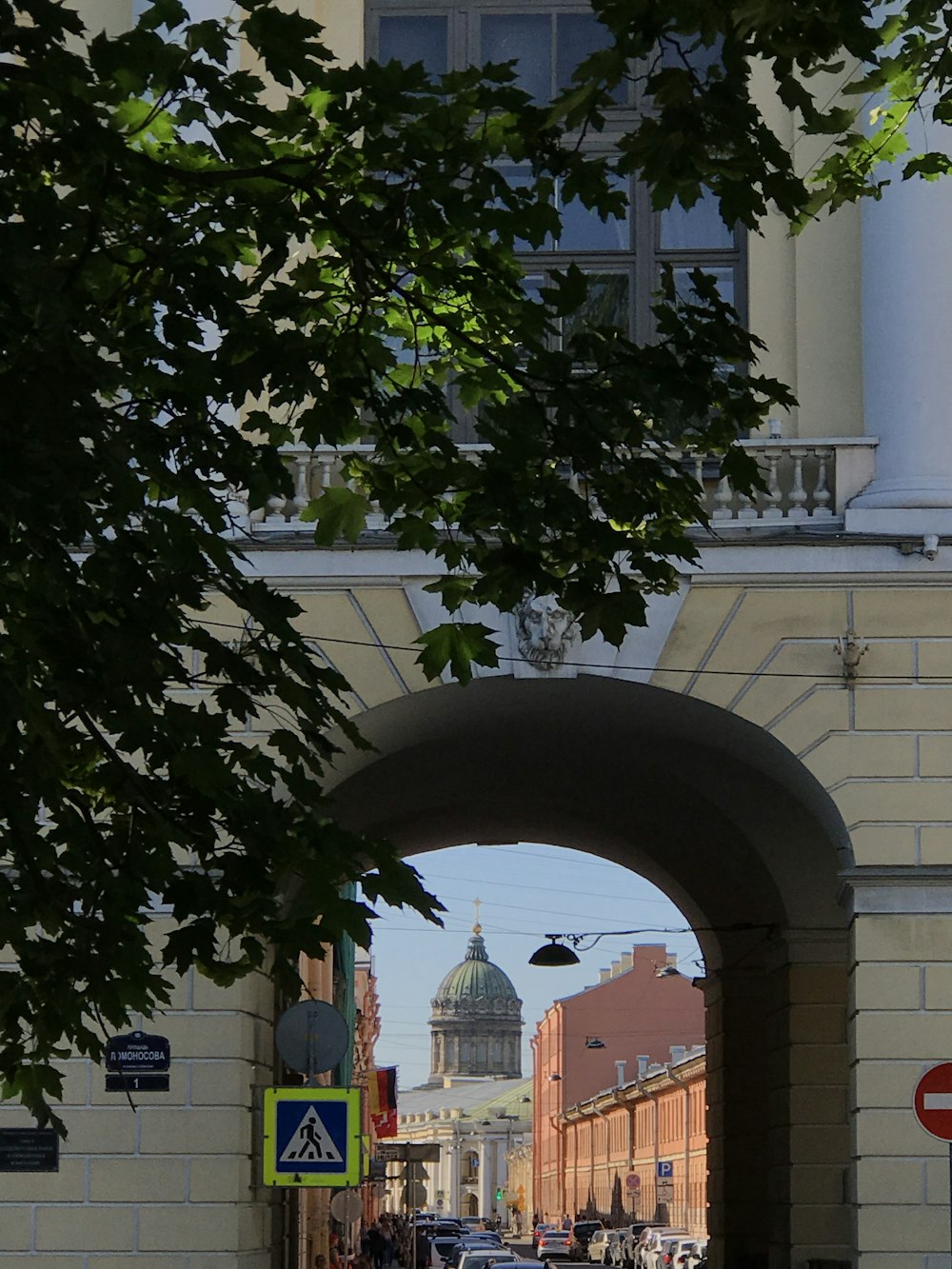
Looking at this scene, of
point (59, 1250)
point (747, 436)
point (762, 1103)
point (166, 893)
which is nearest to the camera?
point (166, 893)

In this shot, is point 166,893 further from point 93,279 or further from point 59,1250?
point 59,1250

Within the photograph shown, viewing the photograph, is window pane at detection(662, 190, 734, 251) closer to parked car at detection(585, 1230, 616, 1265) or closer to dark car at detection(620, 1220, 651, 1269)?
dark car at detection(620, 1220, 651, 1269)

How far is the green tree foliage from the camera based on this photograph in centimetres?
751

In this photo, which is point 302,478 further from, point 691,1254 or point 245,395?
point 691,1254

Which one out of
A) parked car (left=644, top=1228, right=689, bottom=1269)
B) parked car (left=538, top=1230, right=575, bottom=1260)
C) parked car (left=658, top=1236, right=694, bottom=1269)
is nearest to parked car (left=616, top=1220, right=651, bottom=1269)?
parked car (left=644, top=1228, right=689, bottom=1269)

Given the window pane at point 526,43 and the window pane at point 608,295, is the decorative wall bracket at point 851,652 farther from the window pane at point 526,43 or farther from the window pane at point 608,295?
the window pane at point 526,43

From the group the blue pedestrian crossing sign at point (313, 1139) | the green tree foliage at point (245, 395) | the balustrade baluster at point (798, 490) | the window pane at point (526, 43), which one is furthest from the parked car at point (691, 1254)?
the green tree foliage at point (245, 395)

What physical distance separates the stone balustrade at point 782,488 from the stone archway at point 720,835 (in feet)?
4.87

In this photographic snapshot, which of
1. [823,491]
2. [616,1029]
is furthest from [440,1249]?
[823,491]

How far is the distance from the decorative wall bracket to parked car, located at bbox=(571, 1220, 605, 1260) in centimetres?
5905

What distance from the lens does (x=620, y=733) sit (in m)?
20.6

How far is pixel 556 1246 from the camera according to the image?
74250 millimetres

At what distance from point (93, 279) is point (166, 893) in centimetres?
220

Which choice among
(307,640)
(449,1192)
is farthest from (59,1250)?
(449,1192)
